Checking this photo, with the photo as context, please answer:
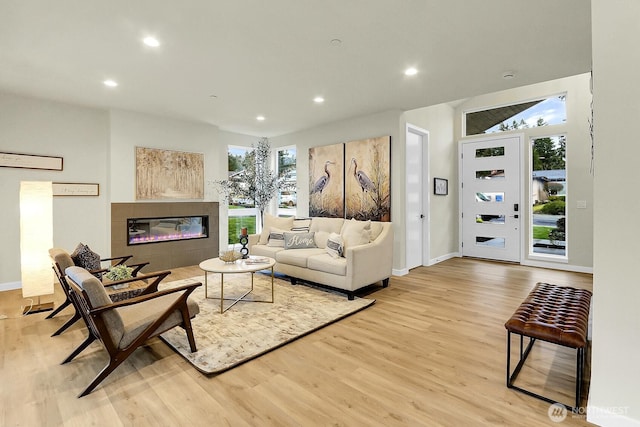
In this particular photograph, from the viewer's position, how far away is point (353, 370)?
228 centimetres

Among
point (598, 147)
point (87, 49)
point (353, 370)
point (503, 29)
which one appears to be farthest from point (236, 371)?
point (503, 29)

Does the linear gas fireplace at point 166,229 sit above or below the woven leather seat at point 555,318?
above

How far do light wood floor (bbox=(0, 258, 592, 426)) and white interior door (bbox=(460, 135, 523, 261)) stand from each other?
351cm

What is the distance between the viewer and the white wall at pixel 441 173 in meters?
5.83

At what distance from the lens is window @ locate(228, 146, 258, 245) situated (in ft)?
22.5

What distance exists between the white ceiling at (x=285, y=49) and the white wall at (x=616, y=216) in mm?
890

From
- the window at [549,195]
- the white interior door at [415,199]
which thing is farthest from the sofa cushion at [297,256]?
the window at [549,195]

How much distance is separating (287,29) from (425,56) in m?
1.44

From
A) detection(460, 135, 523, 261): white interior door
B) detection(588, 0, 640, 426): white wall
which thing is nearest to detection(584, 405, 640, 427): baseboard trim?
detection(588, 0, 640, 426): white wall

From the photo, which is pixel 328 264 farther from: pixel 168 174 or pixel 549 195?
pixel 549 195

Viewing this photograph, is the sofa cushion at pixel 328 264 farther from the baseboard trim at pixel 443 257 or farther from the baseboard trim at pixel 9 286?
the baseboard trim at pixel 9 286

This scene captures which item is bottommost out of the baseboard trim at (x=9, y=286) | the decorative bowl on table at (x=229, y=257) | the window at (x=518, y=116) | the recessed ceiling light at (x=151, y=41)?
the baseboard trim at (x=9, y=286)

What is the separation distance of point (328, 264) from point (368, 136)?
8.25 ft

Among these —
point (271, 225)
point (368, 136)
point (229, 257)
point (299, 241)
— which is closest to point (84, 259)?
point (229, 257)
